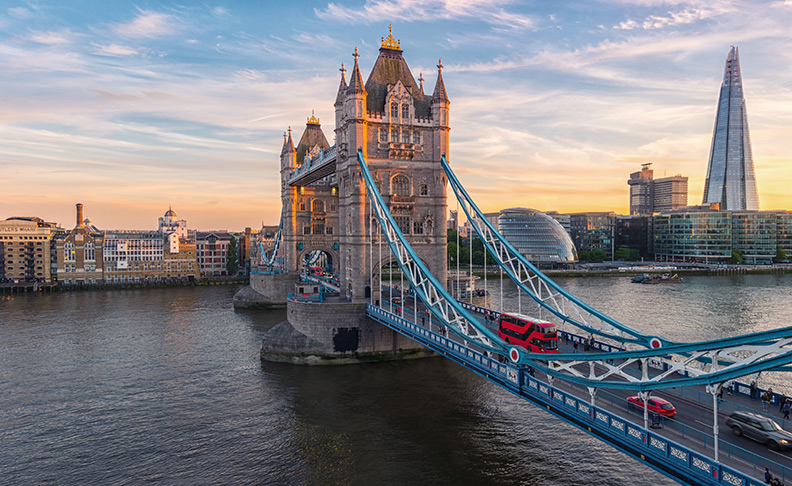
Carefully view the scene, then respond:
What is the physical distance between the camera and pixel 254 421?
122ft

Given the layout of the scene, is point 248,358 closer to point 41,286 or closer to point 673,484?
point 673,484

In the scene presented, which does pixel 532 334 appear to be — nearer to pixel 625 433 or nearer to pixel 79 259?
pixel 625 433

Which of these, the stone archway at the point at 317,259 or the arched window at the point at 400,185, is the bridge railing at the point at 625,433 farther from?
the stone archway at the point at 317,259

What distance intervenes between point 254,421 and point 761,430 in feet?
99.9

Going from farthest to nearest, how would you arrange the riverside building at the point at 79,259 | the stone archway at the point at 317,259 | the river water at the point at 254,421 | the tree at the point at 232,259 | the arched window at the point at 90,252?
1. the tree at the point at 232,259
2. the arched window at the point at 90,252
3. the riverside building at the point at 79,259
4. the stone archway at the point at 317,259
5. the river water at the point at 254,421

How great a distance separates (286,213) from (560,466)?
231 feet

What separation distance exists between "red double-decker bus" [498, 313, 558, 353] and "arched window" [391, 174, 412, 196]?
22.7 m

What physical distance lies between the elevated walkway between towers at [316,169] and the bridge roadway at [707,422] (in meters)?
42.6

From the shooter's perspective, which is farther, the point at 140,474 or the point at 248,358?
the point at 248,358

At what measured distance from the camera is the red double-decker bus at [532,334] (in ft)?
115

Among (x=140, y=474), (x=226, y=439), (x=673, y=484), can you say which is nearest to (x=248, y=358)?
(x=226, y=439)

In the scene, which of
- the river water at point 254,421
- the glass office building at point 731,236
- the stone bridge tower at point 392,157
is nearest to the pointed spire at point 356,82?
the stone bridge tower at point 392,157

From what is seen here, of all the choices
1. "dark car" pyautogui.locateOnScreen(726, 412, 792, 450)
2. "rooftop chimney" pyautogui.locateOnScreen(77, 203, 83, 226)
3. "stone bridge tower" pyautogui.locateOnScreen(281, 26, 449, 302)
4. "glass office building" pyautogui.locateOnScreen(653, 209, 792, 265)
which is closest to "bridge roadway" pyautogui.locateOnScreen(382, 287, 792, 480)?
"dark car" pyautogui.locateOnScreen(726, 412, 792, 450)

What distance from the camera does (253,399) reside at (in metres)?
41.4
